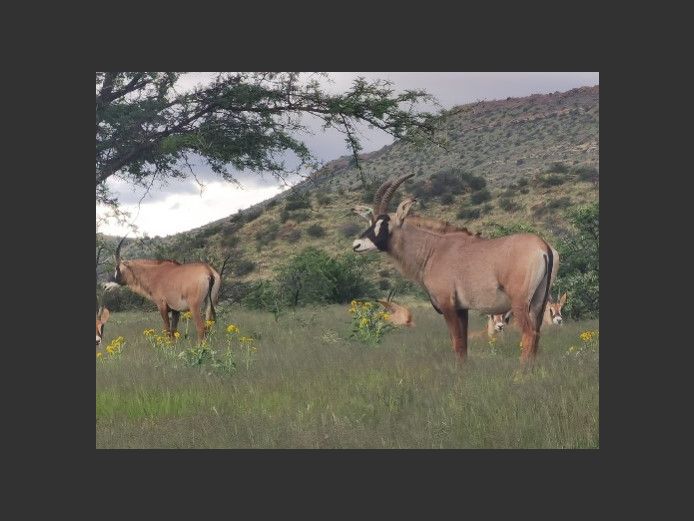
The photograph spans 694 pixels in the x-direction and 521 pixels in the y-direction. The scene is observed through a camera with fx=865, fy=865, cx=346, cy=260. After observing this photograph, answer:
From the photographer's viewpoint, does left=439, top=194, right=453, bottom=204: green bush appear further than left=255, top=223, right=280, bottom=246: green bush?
No

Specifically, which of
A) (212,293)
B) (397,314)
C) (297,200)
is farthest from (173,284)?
(397,314)

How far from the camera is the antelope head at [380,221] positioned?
→ 1276 cm

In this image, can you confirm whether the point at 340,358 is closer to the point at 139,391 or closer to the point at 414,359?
the point at 414,359

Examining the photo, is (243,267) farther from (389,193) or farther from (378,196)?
(389,193)

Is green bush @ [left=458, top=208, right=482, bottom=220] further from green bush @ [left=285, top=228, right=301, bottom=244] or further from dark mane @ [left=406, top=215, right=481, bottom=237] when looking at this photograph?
dark mane @ [left=406, top=215, right=481, bottom=237]

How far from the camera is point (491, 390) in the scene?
394 inches

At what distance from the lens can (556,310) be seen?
1653 centimetres

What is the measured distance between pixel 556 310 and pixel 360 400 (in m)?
7.42

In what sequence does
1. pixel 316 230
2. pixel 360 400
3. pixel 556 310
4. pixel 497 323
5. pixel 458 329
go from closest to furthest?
pixel 360 400 → pixel 458 329 → pixel 497 323 → pixel 556 310 → pixel 316 230

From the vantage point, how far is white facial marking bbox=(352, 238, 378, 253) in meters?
12.8

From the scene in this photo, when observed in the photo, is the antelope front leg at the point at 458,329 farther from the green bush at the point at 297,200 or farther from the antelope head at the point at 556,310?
the green bush at the point at 297,200

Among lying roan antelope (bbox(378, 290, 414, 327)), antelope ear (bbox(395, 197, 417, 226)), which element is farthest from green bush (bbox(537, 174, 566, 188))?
antelope ear (bbox(395, 197, 417, 226))

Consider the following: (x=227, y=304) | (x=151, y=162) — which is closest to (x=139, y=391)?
(x=151, y=162)

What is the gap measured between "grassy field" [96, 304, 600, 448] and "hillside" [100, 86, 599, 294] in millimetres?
4097
